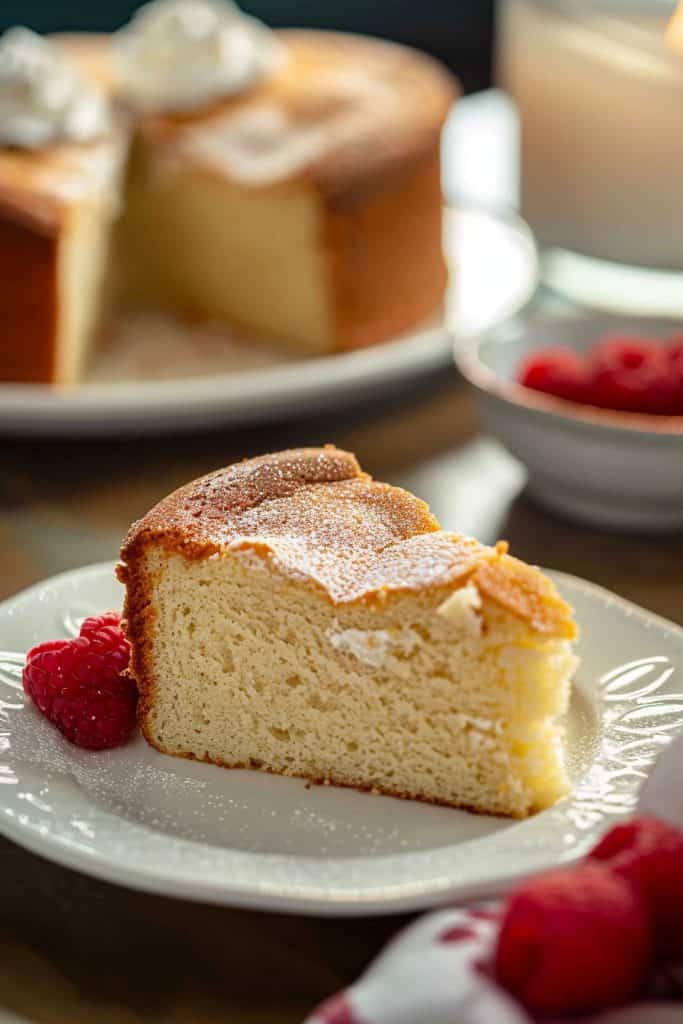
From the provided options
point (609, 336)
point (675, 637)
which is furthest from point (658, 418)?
point (675, 637)

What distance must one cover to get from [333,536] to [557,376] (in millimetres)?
745

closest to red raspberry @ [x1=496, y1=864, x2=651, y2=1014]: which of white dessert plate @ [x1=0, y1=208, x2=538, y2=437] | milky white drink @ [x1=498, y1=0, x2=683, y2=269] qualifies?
white dessert plate @ [x1=0, y1=208, x2=538, y2=437]

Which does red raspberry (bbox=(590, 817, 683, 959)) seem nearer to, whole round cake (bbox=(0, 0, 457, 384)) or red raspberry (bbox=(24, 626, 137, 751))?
red raspberry (bbox=(24, 626, 137, 751))

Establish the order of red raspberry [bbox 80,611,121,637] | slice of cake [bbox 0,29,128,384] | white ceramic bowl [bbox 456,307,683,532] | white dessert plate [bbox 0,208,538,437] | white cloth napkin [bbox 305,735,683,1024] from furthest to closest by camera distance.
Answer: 1. slice of cake [bbox 0,29,128,384]
2. white dessert plate [bbox 0,208,538,437]
3. white ceramic bowl [bbox 456,307,683,532]
4. red raspberry [bbox 80,611,121,637]
5. white cloth napkin [bbox 305,735,683,1024]

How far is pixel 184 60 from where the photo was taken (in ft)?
9.30

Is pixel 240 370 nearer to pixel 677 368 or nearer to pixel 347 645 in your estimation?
pixel 677 368

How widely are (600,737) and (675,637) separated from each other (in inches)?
7.4

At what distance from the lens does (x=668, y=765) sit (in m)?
1.28

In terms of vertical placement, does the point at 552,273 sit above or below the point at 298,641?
below

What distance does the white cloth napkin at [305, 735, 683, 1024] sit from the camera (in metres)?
0.99

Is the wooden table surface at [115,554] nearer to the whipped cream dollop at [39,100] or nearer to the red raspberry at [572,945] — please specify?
the red raspberry at [572,945]

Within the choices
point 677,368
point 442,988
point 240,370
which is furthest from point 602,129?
point 442,988

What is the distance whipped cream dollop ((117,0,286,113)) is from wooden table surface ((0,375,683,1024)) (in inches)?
28.7

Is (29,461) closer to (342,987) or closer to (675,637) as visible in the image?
(675,637)
